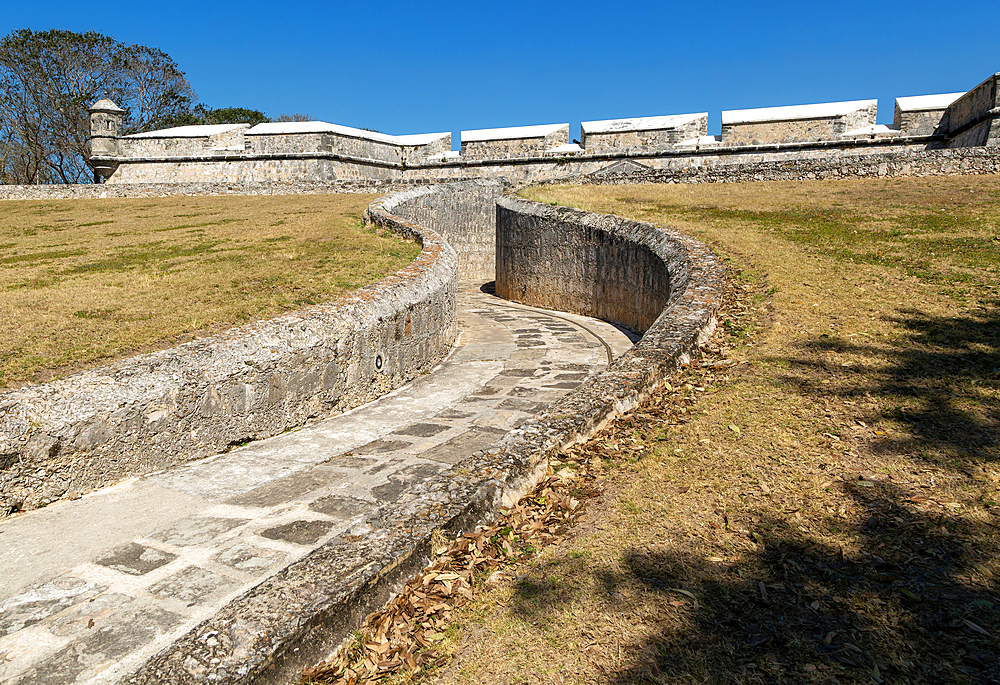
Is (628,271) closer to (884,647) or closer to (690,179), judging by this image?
(884,647)

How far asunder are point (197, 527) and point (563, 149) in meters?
23.4

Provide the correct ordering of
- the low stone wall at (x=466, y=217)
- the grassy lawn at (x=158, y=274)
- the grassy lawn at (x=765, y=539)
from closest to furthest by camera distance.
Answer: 1. the grassy lawn at (x=765, y=539)
2. the grassy lawn at (x=158, y=274)
3. the low stone wall at (x=466, y=217)

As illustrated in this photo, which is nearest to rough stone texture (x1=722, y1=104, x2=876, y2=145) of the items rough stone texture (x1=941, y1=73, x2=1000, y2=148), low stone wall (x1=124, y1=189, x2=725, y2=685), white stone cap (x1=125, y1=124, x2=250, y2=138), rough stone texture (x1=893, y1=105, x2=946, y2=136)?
rough stone texture (x1=893, y1=105, x2=946, y2=136)

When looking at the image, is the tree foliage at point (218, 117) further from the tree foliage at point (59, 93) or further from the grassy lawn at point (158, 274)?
the grassy lawn at point (158, 274)

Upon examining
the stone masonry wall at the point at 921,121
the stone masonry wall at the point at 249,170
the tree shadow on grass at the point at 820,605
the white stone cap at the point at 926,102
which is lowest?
the tree shadow on grass at the point at 820,605

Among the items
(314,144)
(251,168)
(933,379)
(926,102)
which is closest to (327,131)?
(314,144)

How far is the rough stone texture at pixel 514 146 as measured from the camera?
2572 cm

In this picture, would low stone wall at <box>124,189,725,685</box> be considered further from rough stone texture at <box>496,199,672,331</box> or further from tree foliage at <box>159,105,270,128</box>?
tree foliage at <box>159,105,270,128</box>

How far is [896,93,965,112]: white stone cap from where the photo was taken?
22.0 m

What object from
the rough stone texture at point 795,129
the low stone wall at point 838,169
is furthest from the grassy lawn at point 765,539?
the rough stone texture at point 795,129

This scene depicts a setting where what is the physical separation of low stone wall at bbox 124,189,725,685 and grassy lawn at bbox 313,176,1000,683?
0.12 metres

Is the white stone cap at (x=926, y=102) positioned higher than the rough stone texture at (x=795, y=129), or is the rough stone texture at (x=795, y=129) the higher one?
the white stone cap at (x=926, y=102)

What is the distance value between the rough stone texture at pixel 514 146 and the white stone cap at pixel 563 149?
22cm

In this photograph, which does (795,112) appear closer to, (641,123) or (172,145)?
(641,123)
